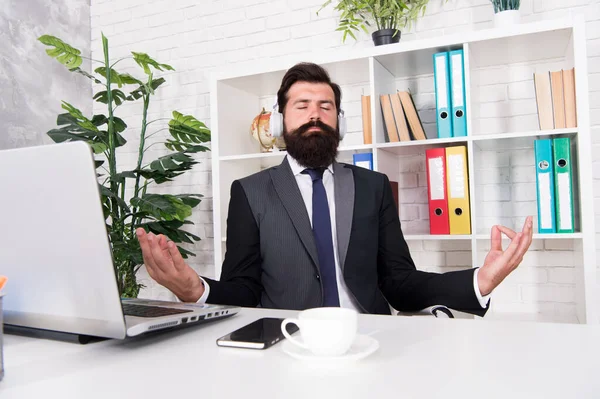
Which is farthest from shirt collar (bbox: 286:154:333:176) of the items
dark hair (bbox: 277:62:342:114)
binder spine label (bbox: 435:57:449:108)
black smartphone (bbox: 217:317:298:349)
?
black smartphone (bbox: 217:317:298:349)

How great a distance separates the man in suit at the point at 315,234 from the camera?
167 centimetres

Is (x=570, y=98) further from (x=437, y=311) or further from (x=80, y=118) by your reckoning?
(x=80, y=118)

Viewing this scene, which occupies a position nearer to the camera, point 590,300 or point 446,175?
point 590,300

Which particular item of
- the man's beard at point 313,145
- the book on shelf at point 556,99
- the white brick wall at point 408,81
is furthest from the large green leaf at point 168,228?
the book on shelf at point 556,99

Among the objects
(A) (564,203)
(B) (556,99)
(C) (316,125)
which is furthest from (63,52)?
(A) (564,203)

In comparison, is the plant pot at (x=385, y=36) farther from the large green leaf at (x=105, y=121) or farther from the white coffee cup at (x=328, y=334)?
the white coffee cup at (x=328, y=334)

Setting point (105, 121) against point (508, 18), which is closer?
point (508, 18)

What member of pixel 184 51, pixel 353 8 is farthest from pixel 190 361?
pixel 184 51

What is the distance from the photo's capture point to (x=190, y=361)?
2.44 ft

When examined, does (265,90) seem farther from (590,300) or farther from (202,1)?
(590,300)

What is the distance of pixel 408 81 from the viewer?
249cm

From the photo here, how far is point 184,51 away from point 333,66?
46.4 inches

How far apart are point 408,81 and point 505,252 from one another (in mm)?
1481

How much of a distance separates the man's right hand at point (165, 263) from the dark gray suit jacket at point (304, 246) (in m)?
0.36
